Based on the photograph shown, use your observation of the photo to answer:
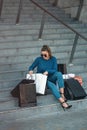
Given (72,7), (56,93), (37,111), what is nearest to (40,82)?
(56,93)

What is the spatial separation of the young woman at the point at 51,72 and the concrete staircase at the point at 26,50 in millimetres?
170

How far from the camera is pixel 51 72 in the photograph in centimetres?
802

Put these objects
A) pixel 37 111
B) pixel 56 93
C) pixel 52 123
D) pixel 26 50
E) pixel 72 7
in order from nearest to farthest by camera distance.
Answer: pixel 52 123 < pixel 37 111 < pixel 56 93 < pixel 26 50 < pixel 72 7

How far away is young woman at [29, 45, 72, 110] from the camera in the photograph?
7.76 metres

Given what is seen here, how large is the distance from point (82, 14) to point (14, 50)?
161 inches

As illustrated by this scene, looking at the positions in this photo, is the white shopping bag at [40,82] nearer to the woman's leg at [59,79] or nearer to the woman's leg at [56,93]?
the woman's leg at [56,93]

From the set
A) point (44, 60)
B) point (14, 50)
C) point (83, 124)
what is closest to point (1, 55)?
point (14, 50)

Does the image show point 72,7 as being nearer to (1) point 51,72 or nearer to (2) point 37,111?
(1) point 51,72

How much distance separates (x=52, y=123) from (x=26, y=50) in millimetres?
2854

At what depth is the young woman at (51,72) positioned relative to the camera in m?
7.76

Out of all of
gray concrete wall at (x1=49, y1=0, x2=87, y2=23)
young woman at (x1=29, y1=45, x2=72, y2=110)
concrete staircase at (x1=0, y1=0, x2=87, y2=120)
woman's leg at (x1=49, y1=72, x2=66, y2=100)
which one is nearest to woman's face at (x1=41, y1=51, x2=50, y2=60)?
young woman at (x1=29, y1=45, x2=72, y2=110)

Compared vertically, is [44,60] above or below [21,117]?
above

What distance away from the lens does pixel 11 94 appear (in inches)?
305

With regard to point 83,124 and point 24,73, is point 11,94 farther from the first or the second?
point 83,124
